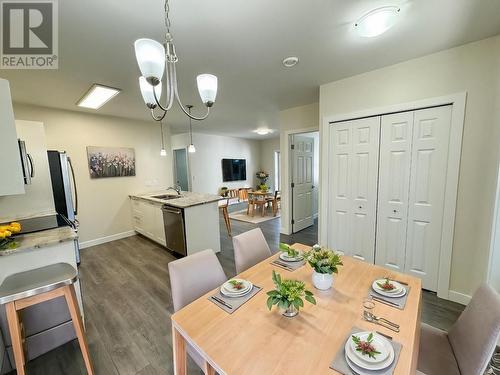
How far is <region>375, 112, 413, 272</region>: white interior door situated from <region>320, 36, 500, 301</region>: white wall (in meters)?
0.29

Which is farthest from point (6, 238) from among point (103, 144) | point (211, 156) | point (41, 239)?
point (211, 156)

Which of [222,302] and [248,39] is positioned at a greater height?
[248,39]

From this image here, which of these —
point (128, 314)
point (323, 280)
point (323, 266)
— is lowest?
point (128, 314)

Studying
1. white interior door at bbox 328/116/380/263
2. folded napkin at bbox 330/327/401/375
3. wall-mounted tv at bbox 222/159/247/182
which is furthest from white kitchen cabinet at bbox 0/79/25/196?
wall-mounted tv at bbox 222/159/247/182

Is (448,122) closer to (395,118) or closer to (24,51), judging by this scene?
(395,118)

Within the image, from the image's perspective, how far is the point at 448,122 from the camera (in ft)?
6.68

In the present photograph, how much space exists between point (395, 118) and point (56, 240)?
3.36 metres

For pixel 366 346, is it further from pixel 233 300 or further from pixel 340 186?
pixel 340 186

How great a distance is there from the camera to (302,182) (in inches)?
174

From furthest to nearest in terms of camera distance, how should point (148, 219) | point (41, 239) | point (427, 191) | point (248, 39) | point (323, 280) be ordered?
point (148, 219), point (427, 191), point (248, 39), point (41, 239), point (323, 280)

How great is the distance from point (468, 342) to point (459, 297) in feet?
5.15

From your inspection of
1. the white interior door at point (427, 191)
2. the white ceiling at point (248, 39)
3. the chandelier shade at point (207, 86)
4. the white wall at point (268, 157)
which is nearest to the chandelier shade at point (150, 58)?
the chandelier shade at point (207, 86)

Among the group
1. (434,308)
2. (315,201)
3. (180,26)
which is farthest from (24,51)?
(315,201)

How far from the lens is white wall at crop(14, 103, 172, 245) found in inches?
138
